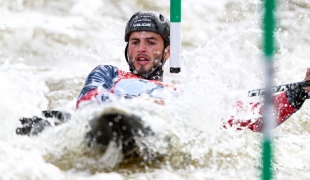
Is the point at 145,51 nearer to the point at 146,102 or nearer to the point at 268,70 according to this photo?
the point at 146,102

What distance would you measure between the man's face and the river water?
20 cm

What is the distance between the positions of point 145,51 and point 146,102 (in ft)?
2.91

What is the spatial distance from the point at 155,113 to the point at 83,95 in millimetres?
635

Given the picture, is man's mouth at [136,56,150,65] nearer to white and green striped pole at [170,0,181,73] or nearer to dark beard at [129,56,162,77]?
dark beard at [129,56,162,77]

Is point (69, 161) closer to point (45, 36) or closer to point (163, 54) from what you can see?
point (163, 54)

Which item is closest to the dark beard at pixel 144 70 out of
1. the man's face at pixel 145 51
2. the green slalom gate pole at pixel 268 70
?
the man's face at pixel 145 51

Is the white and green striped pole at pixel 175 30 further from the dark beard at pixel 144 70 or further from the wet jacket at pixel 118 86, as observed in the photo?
the dark beard at pixel 144 70

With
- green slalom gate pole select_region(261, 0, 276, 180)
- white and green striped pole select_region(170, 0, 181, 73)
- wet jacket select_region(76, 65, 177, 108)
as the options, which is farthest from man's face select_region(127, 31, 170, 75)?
green slalom gate pole select_region(261, 0, 276, 180)

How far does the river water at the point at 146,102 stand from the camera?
2.58 m

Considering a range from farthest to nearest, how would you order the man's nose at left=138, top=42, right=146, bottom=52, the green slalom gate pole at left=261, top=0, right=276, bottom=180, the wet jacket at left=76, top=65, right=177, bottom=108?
the man's nose at left=138, top=42, right=146, bottom=52 → the wet jacket at left=76, top=65, right=177, bottom=108 → the green slalom gate pole at left=261, top=0, right=276, bottom=180

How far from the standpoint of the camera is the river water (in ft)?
8.46

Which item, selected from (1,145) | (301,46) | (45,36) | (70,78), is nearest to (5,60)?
(45,36)

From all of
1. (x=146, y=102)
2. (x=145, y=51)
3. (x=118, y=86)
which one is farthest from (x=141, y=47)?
(x=146, y=102)

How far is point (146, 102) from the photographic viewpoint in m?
2.77
